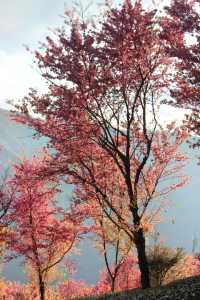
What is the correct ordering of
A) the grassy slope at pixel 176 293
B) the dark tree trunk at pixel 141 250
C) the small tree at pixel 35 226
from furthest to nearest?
1. the small tree at pixel 35 226
2. the dark tree trunk at pixel 141 250
3. the grassy slope at pixel 176 293

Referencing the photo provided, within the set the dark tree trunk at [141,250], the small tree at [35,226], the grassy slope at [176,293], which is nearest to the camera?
the grassy slope at [176,293]

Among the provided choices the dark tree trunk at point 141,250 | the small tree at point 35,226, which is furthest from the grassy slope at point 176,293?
the small tree at point 35,226

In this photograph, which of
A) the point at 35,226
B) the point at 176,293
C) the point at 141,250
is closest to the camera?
the point at 176,293

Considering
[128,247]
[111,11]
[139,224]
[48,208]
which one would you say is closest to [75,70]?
[111,11]

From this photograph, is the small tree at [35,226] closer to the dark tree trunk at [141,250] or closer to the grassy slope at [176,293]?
the dark tree trunk at [141,250]

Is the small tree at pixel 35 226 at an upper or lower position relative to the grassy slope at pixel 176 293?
upper

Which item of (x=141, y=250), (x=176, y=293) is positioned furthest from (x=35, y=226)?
(x=176, y=293)

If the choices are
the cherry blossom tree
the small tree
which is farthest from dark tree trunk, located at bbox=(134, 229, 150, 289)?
the small tree

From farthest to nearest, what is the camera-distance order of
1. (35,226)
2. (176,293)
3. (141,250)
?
1. (35,226)
2. (141,250)
3. (176,293)

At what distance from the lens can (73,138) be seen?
71.4 feet

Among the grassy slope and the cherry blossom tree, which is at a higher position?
the cherry blossom tree

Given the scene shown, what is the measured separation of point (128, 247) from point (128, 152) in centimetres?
859

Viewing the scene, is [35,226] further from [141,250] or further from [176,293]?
[176,293]

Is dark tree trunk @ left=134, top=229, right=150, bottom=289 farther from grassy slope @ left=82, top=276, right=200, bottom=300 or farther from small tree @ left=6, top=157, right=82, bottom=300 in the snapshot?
small tree @ left=6, top=157, right=82, bottom=300
